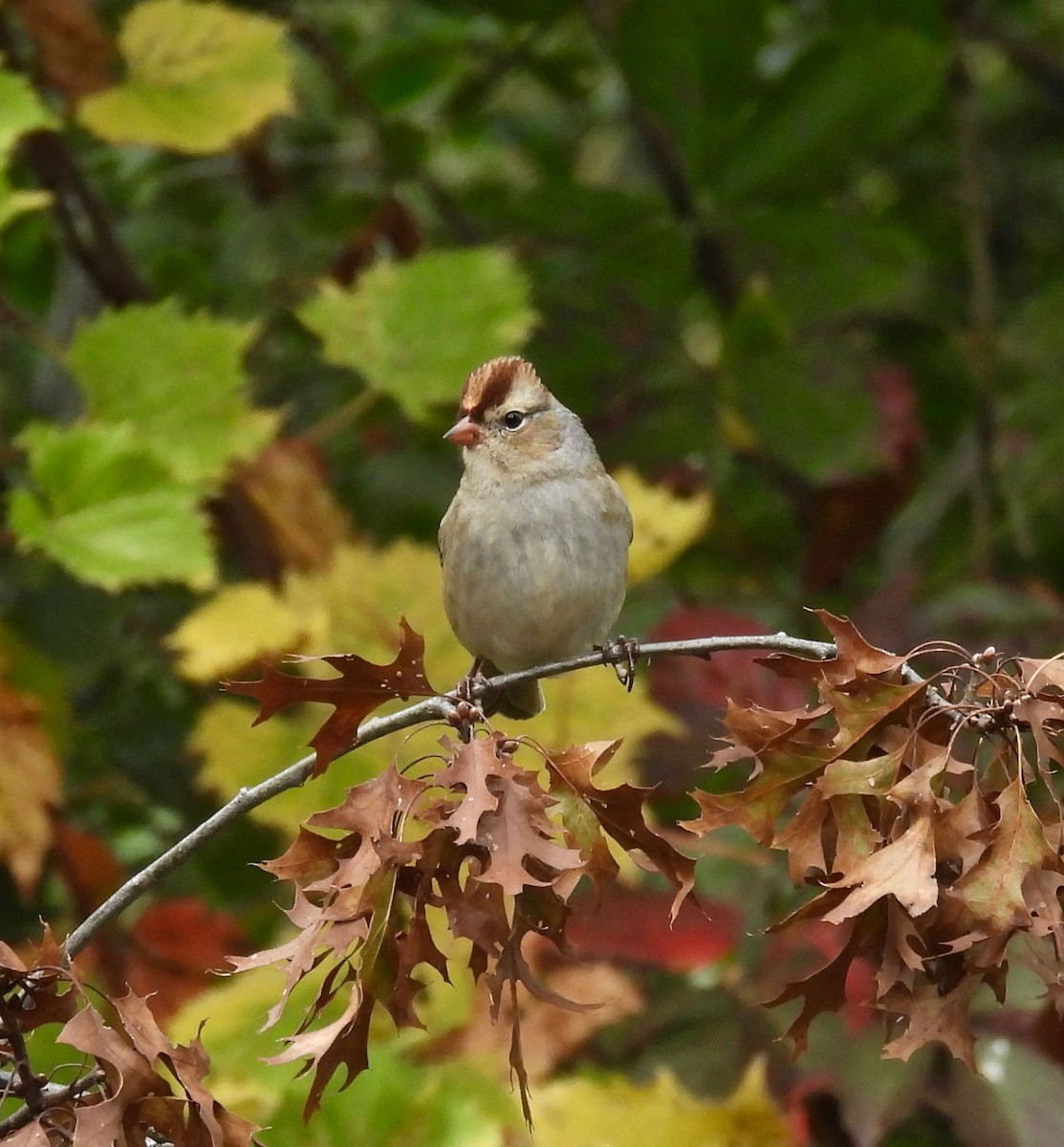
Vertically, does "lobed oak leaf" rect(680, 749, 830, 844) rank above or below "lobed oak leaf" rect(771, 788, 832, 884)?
above

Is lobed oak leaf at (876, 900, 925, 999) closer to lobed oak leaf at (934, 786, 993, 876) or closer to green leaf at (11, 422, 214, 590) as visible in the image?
lobed oak leaf at (934, 786, 993, 876)

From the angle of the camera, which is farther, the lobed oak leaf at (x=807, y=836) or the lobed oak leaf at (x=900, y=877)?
the lobed oak leaf at (x=807, y=836)

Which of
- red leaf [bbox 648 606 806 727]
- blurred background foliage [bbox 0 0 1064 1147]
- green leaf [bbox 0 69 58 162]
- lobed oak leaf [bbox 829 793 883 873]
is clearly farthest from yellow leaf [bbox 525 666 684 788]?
lobed oak leaf [bbox 829 793 883 873]

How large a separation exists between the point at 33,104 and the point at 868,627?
182 centimetres

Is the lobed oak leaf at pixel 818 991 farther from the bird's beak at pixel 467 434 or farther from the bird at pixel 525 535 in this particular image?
the bird's beak at pixel 467 434

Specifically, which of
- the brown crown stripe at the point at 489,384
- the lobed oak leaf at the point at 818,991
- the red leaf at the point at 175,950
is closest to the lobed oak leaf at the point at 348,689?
the lobed oak leaf at the point at 818,991

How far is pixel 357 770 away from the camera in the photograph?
300 centimetres

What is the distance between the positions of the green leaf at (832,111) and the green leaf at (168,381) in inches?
55.5

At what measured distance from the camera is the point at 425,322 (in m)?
3.28

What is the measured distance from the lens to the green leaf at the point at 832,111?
12.3ft

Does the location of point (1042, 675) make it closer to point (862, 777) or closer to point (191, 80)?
point (862, 777)

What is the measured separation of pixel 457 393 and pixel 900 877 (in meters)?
1.90

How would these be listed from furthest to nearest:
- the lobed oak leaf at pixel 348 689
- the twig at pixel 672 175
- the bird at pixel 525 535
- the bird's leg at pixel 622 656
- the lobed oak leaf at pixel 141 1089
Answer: the twig at pixel 672 175
the bird at pixel 525 535
the bird's leg at pixel 622 656
the lobed oak leaf at pixel 348 689
the lobed oak leaf at pixel 141 1089

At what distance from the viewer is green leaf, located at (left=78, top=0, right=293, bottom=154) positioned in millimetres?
3168
